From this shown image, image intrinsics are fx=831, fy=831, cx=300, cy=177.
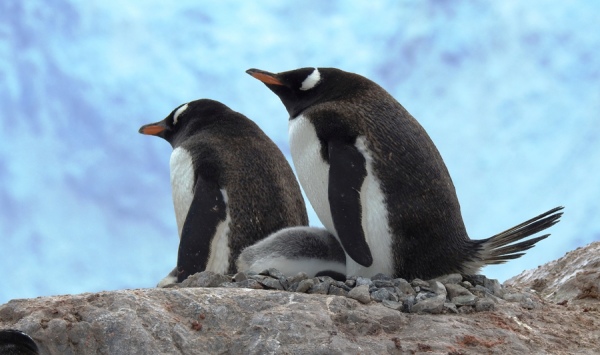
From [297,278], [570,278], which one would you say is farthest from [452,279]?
[570,278]

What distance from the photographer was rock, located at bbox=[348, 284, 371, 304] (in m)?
4.71

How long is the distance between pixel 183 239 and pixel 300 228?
1.09 meters

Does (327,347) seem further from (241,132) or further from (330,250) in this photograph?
(241,132)

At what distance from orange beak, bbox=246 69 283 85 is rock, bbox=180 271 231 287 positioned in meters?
2.00

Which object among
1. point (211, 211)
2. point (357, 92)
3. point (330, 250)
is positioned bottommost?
point (330, 250)

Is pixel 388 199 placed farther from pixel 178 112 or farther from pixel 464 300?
pixel 178 112

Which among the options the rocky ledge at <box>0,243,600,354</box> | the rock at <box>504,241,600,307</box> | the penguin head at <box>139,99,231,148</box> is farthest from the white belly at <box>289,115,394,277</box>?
the rock at <box>504,241,600,307</box>

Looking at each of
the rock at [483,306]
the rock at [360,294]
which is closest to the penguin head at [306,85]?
the rock at [360,294]

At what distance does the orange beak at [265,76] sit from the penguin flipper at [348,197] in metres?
1.22

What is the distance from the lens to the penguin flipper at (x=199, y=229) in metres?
6.50

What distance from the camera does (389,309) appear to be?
4.67 meters

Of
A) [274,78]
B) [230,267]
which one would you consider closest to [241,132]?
[274,78]

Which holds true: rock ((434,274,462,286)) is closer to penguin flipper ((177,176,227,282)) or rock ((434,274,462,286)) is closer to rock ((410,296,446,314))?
rock ((410,296,446,314))

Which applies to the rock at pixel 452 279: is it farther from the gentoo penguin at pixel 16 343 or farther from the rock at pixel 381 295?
the gentoo penguin at pixel 16 343
